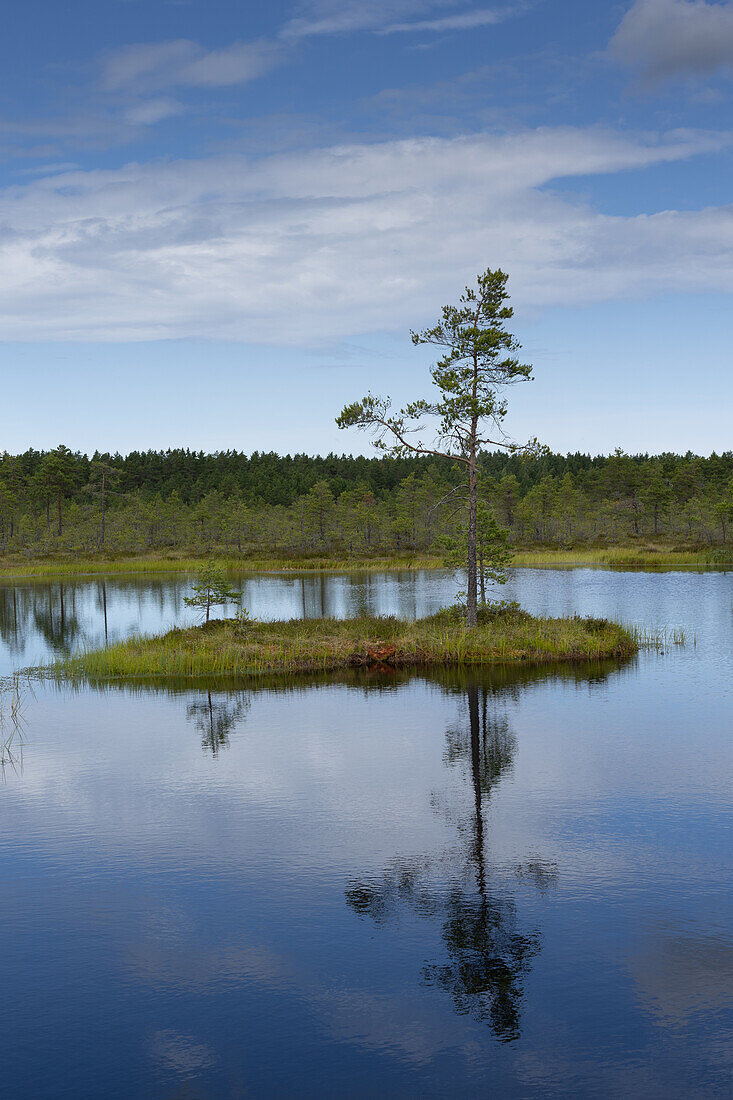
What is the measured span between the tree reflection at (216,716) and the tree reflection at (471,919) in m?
7.53

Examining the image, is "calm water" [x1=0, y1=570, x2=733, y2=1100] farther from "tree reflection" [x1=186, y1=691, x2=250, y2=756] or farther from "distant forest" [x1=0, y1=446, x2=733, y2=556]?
"distant forest" [x1=0, y1=446, x2=733, y2=556]

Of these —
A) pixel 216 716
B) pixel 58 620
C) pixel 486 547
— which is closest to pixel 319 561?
pixel 58 620

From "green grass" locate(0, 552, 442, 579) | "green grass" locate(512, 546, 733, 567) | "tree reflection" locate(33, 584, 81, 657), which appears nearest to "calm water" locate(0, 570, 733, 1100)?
"tree reflection" locate(33, 584, 81, 657)

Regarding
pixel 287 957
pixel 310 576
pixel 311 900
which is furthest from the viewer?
pixel 310 576

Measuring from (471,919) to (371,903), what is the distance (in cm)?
147

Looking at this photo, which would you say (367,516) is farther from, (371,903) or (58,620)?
(371,903)

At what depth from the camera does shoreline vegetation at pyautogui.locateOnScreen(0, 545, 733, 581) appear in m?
86.5

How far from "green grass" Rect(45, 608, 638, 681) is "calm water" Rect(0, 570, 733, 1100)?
295 inches

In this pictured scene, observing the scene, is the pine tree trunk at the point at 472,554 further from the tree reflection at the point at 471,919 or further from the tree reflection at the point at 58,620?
the tree reflection at the point at 471,919

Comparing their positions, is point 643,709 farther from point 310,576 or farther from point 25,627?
point 310,576

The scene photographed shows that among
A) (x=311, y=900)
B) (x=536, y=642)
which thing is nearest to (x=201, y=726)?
(x=311, y=900)

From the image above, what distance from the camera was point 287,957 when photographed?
1076 cm

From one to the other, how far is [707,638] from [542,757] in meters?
20.3

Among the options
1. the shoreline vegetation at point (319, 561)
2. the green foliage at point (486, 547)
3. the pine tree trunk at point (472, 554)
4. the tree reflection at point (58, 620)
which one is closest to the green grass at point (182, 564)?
the shoreline vegetation at point (319, 561)
